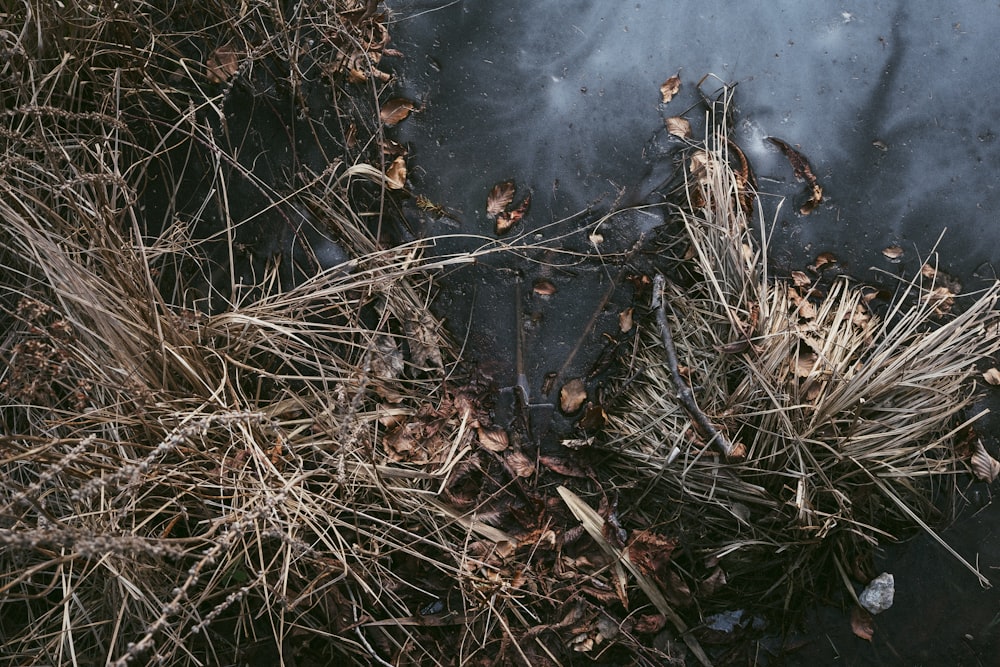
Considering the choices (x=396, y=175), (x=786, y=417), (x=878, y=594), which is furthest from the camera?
(x=396, y=175)

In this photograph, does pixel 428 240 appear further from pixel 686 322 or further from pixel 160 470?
pixel 160 470

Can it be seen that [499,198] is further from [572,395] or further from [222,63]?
[222,63]

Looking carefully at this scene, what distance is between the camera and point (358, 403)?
6.70 ft

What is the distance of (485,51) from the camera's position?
2.44 m

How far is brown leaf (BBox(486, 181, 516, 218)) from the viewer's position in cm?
240

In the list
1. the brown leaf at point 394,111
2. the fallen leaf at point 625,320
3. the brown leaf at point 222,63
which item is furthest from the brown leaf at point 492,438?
the brown leaf at point 222,63

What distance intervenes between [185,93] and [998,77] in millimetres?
2607

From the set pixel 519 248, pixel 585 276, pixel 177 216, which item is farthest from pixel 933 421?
pixel 177 216

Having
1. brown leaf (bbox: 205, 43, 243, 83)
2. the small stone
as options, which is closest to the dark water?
brown leaf (bbox: 205, 43, 243, 83)

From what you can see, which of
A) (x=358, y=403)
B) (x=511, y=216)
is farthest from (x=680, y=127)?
(x=358, y=403)

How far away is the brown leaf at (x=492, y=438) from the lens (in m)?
2.30

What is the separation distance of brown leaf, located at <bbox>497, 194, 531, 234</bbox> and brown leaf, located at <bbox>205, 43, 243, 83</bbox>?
0.96 meters

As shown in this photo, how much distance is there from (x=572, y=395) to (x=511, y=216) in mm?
604

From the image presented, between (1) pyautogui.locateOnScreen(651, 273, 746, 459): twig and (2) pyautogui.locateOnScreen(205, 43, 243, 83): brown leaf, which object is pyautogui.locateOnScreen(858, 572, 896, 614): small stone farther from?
(2) pyautogui.locateOnScreen(205, 43, 243, 83): brown leaf
